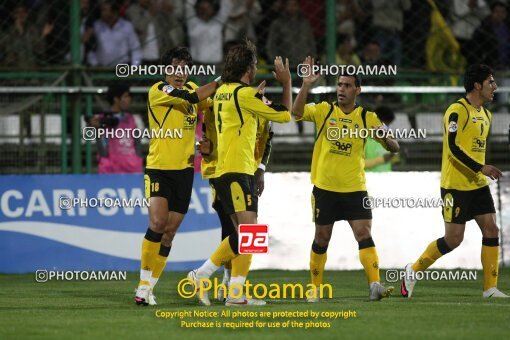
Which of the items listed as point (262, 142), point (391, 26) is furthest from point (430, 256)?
point (391, 26)

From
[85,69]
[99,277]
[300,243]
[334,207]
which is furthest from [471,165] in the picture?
[85,69]

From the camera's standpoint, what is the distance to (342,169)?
12141mm

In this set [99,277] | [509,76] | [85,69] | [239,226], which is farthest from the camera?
[509,76]

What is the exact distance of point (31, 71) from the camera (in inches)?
663

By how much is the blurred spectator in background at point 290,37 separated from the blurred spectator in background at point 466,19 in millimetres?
2473

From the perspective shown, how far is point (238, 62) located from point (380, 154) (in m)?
6.13

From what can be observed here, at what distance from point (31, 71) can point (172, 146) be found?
572cm

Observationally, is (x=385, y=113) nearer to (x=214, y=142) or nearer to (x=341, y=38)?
(x=341, y=38)

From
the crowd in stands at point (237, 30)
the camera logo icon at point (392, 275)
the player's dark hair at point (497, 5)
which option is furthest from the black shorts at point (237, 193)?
the player's dark hair at point (497, 5)

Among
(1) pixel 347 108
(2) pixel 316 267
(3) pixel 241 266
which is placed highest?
(1) pixel 347 108

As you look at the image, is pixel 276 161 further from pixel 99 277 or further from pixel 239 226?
pixel 239 226

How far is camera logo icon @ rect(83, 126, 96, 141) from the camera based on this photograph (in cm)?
1595

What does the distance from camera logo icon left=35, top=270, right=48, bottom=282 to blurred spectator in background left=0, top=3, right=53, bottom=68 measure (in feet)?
12.0

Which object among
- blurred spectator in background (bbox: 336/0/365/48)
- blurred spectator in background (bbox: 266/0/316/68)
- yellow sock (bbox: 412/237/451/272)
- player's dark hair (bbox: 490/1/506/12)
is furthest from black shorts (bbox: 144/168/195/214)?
player's dark hair (bbox: 490/1/506/12)
